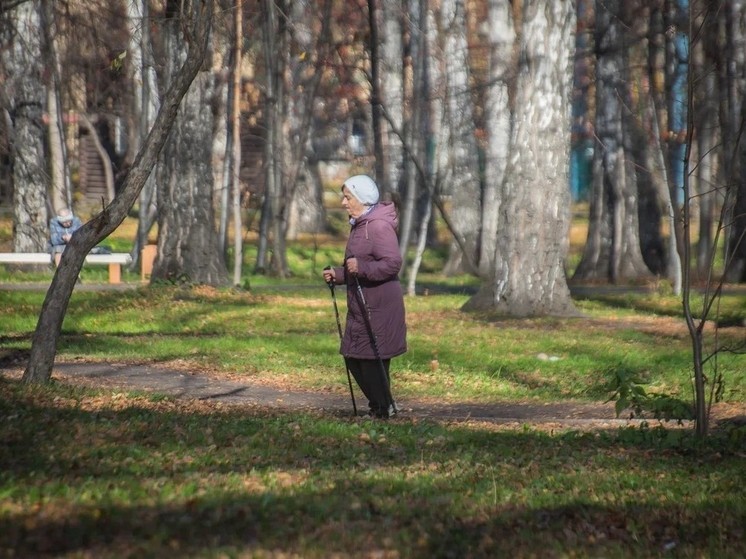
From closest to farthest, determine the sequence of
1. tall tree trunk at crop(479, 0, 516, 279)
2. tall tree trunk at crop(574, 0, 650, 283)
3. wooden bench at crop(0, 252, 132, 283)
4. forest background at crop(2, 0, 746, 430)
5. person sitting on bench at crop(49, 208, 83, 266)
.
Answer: forest background at crop(2, 0, 746, 430), person sitting on bench at crop(49, 208, 83, 266), wooden bench at crop(0, 252, 132, 283), tall tree trunk at crop(574, 0, 650, 283), tall tree trunk at crop(479, 0, 516, 279)

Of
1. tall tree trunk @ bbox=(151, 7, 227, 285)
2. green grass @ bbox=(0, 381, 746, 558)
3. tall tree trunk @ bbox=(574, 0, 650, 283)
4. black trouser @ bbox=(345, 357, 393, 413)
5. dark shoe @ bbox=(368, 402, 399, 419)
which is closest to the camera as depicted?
green grass @ bbox=(0, 381, 746, 558)

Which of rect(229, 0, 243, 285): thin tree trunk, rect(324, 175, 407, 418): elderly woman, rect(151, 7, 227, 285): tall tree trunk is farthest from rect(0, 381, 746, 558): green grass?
rect(229, 0, 243, 285): thin tree trunk

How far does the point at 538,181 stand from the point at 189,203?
268 inches

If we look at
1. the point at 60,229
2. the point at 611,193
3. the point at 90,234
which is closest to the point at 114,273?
the point at 60,229

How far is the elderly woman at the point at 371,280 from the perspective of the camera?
1052 cm

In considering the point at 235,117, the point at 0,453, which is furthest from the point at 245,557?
the point at 235,117

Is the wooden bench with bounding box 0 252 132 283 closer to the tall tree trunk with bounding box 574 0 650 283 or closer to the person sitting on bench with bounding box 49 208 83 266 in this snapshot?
the person sitting on bench with bounding box 49 208 83 266

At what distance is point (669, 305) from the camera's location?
79.7 ft

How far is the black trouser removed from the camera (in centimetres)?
1079

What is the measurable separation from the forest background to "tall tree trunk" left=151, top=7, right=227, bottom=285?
0.03 meters

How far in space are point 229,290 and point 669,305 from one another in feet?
24.8

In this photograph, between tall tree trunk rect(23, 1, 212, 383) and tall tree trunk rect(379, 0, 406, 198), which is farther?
tall tree trunk rect(379, 0, 406, 198)

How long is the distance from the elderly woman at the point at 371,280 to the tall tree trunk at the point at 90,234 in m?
1.53

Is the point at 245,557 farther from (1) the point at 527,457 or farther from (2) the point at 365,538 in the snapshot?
(1) the point at 527,457
